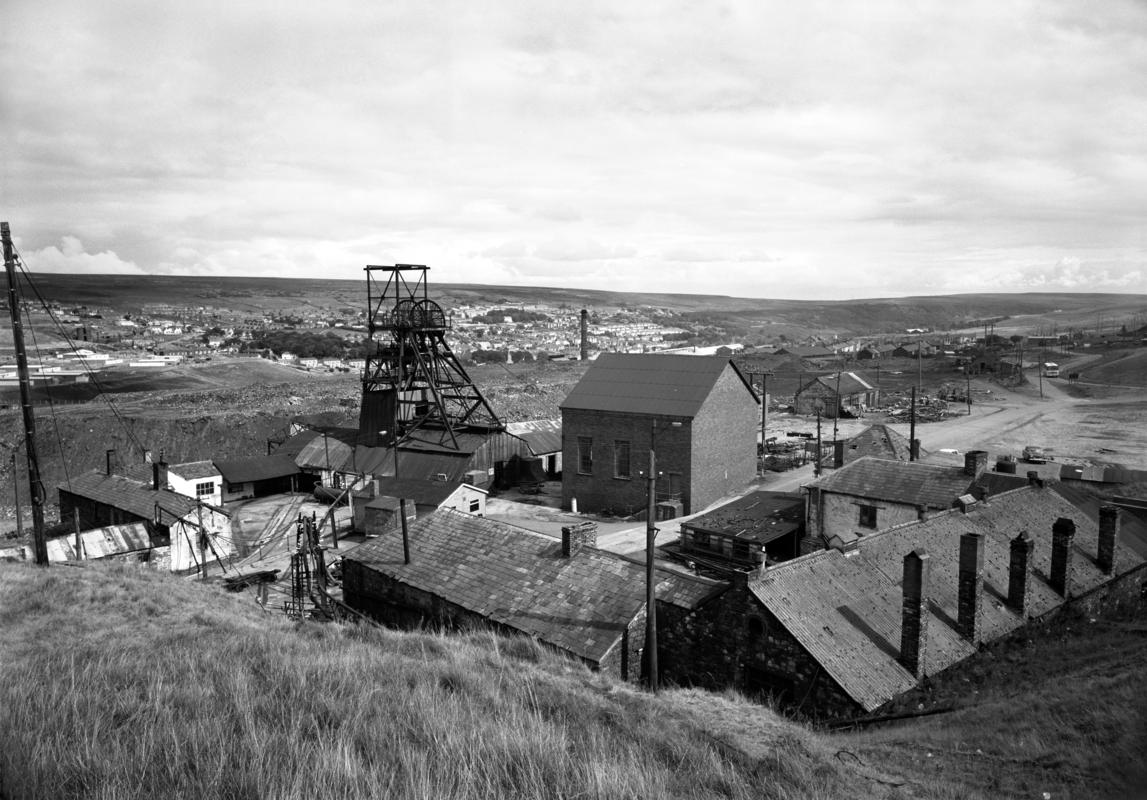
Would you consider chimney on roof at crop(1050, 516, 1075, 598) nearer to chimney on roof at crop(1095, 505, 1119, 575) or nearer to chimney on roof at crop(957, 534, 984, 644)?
chimney on roof at crop(1095, 505, 1119, 575)

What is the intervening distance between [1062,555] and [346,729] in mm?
19625

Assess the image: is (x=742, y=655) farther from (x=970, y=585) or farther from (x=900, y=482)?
(x=900, y=482)

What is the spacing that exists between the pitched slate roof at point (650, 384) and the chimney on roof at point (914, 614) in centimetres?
1986

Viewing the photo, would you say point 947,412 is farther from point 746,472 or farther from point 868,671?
point 868,671

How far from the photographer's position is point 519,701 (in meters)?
9.38

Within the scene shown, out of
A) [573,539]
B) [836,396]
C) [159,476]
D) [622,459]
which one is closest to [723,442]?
[622,459]

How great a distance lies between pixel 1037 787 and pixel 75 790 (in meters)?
10.8

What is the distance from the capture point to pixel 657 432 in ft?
118

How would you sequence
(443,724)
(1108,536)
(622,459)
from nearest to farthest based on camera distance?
(443,724), (1108,536), (622,459)

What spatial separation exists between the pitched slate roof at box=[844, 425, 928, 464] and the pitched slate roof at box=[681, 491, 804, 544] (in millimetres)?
9156

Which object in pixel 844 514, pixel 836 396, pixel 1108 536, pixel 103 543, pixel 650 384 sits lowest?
pixel 103 543

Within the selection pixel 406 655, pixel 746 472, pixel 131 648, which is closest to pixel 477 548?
pixel 406 655

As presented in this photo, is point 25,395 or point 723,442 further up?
point 25,395

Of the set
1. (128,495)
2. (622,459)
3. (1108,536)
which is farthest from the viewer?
(622,459)
